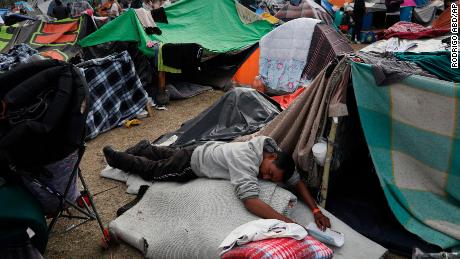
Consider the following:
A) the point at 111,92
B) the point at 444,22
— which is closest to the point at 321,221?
the point at 111,92

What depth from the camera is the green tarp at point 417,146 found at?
270cm

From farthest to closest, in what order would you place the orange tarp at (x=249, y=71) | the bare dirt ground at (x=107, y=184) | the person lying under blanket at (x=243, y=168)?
the orange tarp at (x=249, y=71) < the bare dirt ground at (x=107, y=184) < the person lying under blanket at (x=243, y=168)

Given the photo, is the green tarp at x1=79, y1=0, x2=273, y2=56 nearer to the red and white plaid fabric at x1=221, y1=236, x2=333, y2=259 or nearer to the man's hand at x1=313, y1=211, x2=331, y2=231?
the man's hand at x1=313, y1=211, x2=331, y2=231

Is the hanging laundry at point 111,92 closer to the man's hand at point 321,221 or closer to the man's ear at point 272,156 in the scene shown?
the man's ear at point 272,156

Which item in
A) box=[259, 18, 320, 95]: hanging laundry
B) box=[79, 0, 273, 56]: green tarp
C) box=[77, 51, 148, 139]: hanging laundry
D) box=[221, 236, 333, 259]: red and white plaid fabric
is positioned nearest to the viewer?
box=[221, 236, 333, 259]: red and white plaid fabric

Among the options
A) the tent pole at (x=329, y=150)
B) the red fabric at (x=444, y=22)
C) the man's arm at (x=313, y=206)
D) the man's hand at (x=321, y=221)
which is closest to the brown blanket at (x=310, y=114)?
the tent pole at (x=329, y=150)

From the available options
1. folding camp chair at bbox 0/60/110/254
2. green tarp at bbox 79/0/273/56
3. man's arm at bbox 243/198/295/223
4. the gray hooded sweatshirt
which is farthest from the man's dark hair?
green tarp at bbox 79/0/273/56

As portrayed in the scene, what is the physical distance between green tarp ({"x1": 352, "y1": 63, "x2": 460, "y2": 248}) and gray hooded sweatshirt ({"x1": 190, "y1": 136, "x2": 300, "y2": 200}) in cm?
75

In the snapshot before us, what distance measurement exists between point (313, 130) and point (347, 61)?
62 cm

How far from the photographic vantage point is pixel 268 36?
21.3 feet

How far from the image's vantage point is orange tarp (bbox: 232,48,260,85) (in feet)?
21.8

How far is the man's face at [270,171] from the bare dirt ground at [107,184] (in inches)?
44.8

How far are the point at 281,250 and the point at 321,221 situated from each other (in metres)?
0.81

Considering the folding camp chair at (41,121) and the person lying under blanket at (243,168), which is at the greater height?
the folding camp chair at (41,121)
